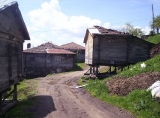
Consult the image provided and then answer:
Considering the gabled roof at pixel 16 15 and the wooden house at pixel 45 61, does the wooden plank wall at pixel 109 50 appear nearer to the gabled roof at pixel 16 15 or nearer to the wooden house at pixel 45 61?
the gabled roof at pixel 16 15

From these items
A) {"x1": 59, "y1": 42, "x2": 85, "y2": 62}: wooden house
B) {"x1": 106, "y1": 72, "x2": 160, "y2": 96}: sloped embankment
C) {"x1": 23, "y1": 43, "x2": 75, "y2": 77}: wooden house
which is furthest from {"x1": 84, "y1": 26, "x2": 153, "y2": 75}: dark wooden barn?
{"x1": 59, "y1": 42, "x2": 85, "y2": 62}: wooden house

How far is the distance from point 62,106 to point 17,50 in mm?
5101

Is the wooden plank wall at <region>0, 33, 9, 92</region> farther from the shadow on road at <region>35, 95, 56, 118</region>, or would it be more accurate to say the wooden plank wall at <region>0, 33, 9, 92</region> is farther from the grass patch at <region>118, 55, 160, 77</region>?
the grass patch at <region>118, 55, 160, 77</region>

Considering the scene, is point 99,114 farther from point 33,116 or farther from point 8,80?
point 8,80

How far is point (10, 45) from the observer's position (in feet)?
40.9

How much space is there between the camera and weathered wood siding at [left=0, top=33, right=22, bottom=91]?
10969 millimetres

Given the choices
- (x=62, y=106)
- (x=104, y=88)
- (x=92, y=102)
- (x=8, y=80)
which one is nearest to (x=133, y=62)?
(x=104, y=88)

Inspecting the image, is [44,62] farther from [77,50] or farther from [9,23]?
[9,23]

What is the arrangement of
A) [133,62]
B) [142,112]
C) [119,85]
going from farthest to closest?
[133,62], [119,85], [142,112]

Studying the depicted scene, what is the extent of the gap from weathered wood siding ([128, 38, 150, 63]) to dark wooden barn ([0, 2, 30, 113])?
1147 centimetres

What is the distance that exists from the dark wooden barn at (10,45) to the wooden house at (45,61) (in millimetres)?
21393

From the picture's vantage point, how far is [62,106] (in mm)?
11852

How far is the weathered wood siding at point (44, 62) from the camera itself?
36.7 m

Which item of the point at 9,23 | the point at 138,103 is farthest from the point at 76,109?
the point at 9,23
